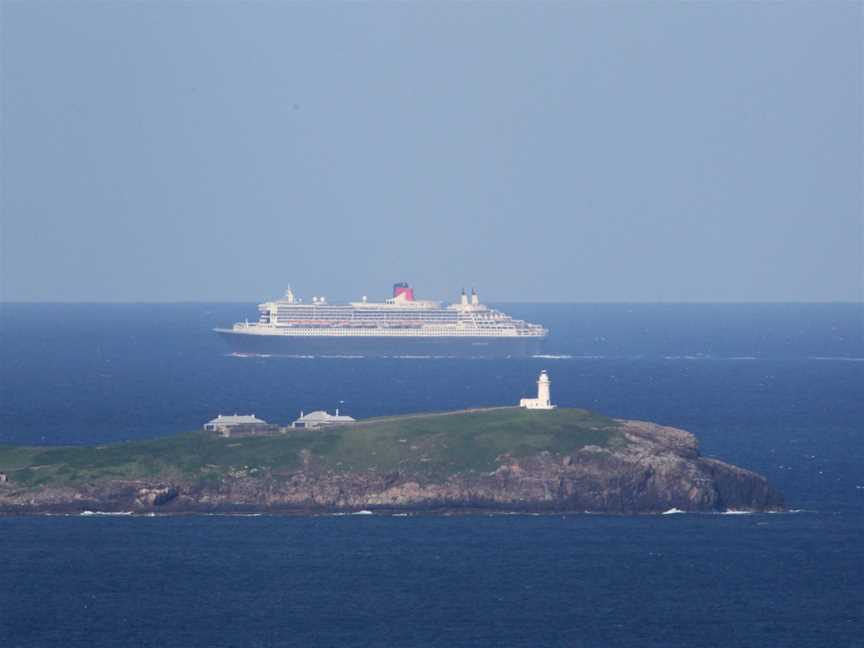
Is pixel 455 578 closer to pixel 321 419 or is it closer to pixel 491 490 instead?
pixel 491 490

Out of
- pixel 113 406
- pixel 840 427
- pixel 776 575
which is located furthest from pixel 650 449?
pixel 113 406

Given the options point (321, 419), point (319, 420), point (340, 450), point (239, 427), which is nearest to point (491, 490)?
point (340, 450)

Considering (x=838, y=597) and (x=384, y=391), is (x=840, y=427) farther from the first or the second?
(x=838, y=597)

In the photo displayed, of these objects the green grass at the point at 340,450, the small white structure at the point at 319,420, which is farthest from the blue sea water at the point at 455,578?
the small white structure at the point at 319,420

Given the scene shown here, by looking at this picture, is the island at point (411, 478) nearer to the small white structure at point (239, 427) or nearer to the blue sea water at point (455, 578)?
the blue sea water at point (455, 578)

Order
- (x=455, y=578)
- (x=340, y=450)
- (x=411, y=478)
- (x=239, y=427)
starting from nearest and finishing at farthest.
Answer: (x=455, y=578) → (x=411, y=478) → (x=340, y=450) → (x=239, y=427)
